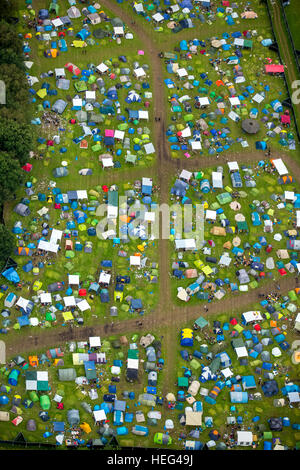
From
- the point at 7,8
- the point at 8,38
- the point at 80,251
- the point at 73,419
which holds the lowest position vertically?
the point at 73,419

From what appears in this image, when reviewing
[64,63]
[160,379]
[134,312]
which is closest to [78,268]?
[134,312]

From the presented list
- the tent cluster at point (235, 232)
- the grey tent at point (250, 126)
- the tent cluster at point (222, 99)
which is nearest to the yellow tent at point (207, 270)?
the tent cluster at point (235, 232)

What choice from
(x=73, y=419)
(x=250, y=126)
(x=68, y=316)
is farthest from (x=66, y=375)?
(x=250, y=126)

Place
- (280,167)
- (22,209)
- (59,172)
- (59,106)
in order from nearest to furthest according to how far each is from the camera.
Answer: (22,209) → (59,172) → (280,167) → (59,106)

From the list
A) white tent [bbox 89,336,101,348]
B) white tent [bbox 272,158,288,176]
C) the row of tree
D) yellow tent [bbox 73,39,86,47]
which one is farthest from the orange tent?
yellow tent [bbox 73,39,86,47]

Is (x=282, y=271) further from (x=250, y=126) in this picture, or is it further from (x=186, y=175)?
(x=250, y=126)

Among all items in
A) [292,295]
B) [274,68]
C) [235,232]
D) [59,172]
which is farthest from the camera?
[274,68]

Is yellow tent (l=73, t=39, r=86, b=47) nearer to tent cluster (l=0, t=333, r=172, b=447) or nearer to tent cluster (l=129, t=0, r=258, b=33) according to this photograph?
tent cluster (l=129, t=0, r=258, b=33)
